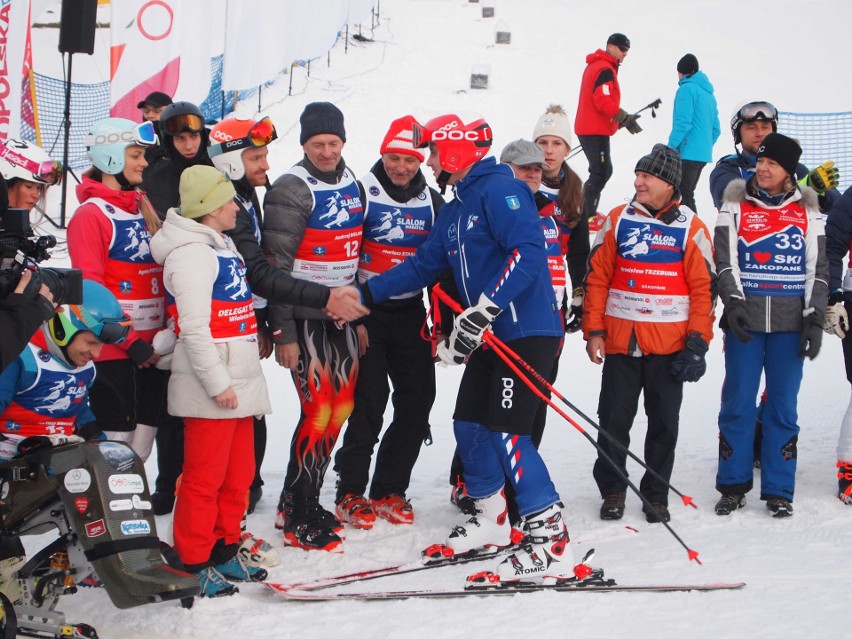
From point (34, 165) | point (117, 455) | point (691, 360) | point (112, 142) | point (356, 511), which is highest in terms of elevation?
point (112, 142)

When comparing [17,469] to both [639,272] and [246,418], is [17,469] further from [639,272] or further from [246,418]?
[639,272]

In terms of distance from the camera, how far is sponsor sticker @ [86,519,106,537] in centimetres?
328

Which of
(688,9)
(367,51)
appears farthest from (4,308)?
(688,9)

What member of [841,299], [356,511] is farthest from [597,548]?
[841,299]

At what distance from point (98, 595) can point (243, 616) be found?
0.63 meters

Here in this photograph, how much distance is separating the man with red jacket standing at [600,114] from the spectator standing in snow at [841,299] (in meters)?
4.44

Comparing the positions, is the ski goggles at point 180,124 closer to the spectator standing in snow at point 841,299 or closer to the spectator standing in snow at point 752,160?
the spectator standing in snow at point 752,160

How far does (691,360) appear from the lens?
487 centimetres

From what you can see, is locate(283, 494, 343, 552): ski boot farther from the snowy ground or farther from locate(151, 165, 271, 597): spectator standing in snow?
locate(151, 165, 271, 597): spectator standing in snow

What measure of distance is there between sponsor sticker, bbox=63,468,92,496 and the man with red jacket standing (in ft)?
23.8

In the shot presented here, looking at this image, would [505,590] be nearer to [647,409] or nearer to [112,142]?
[647,409]

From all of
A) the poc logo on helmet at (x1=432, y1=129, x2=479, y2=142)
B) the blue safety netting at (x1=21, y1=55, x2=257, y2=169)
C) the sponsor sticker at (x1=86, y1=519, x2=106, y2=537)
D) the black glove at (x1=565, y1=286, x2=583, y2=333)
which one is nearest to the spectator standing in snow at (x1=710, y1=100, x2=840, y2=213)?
the black glove at (x1=565, y1=286, x2=583, y2=333)

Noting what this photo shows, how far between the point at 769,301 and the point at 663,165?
37.1 inches

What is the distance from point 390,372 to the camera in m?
5.06
